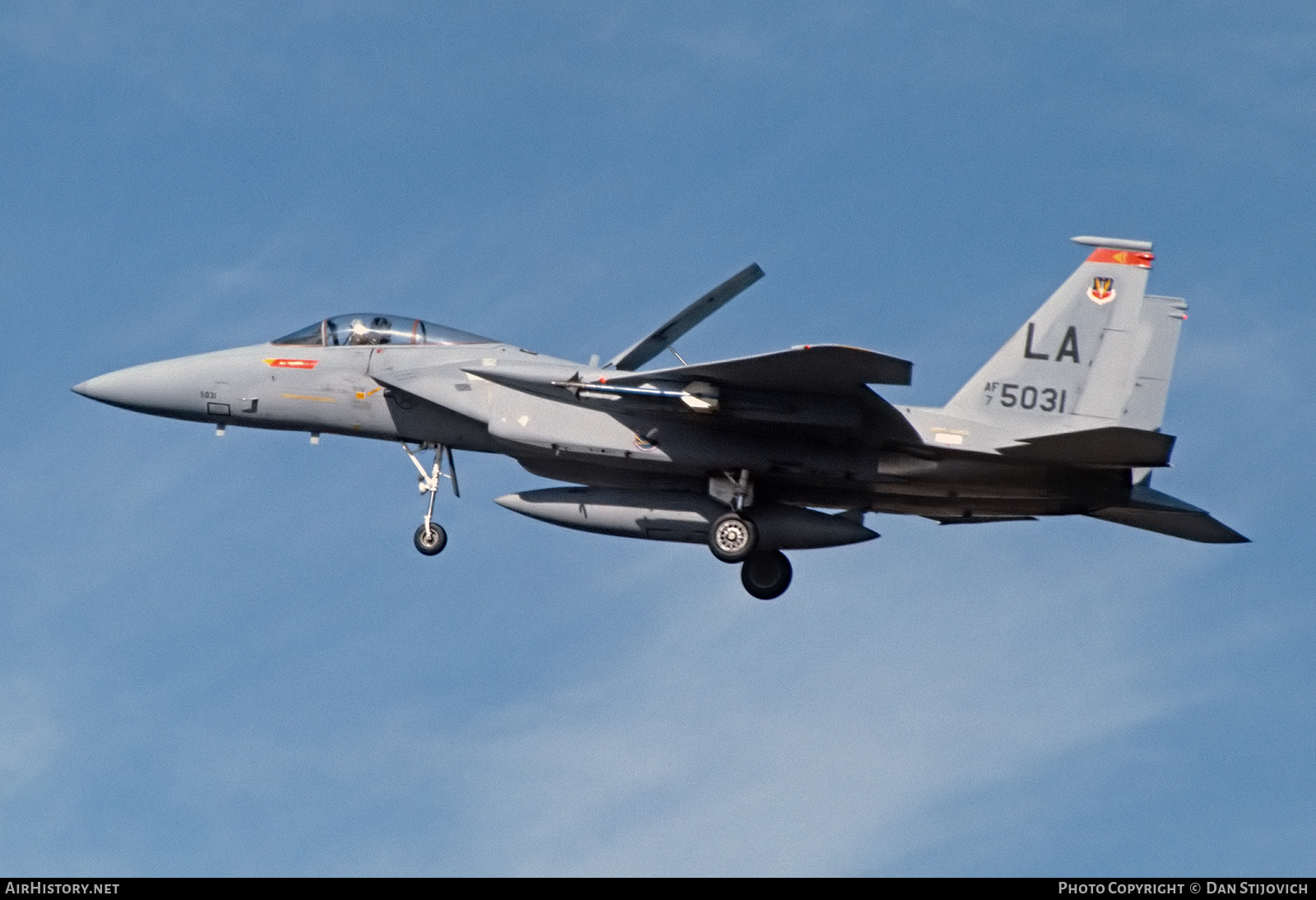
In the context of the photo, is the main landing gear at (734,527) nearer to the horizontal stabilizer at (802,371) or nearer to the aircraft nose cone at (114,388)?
the horizontal stabilizer at (802,371)

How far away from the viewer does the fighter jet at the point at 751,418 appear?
20.4m

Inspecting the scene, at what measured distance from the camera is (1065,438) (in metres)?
19.7

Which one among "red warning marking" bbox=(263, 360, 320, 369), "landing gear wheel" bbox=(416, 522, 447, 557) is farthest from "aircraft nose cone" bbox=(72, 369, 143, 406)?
"landing gear wheel" bbox=(416, 522, 447, 557)

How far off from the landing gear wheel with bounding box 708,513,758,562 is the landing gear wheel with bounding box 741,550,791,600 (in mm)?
1368

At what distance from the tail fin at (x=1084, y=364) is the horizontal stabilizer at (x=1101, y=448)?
1.28 feet

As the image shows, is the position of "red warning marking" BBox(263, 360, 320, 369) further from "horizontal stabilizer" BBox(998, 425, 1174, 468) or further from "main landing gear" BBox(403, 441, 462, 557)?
"horizontal stabilizer" BBox(998, 425, 1174, 468)

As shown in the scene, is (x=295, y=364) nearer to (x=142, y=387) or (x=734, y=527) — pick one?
(x=142, y=387)

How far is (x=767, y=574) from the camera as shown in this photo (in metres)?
22.7

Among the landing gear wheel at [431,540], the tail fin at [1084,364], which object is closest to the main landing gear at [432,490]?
the landing gear wheel at [431,540]

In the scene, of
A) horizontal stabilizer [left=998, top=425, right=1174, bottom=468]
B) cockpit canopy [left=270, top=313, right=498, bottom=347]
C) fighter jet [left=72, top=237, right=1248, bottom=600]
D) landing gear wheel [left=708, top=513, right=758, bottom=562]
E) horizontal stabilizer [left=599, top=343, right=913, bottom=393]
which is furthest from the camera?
cockpit canopy [left=270, top=313, right=498, bottom=347]

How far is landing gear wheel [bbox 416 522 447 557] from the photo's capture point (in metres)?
21.9

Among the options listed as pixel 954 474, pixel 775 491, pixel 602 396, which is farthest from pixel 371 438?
pixel 954 474

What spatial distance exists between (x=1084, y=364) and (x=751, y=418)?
3.79m
